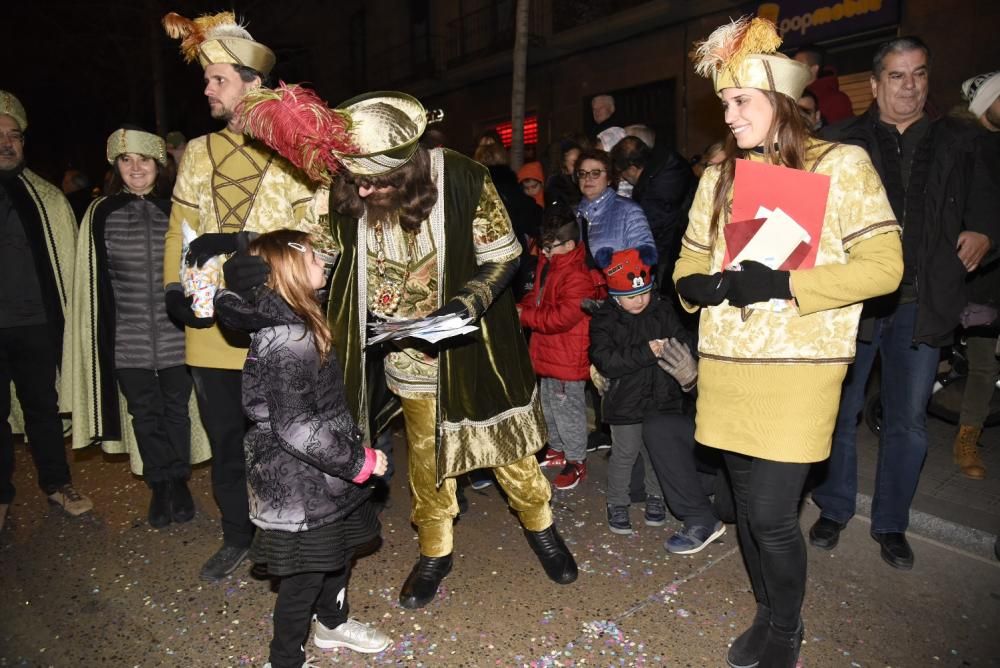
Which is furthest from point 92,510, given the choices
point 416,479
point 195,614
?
point 416,479

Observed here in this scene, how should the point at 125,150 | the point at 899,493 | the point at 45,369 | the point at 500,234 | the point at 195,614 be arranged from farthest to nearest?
the point at 45,369 < the point at 125,150 < the point at 899,493 < the point at 195,614 < the point at 500,234

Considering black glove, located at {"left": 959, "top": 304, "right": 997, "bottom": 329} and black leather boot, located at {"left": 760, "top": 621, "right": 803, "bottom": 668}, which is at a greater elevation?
black glove, located at {"left": 959, "top": 304, "right": 997, "bottom": 329}

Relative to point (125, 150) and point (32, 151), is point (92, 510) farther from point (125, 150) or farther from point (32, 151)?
point (32, 151)

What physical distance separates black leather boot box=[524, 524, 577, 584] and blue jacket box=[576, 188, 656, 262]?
2.15 metres

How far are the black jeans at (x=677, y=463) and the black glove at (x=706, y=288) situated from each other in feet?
4.68

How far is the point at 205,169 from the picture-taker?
10.8 ft

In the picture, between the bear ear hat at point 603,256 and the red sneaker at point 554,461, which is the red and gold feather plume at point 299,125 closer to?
the bear ear hat at point 603,256

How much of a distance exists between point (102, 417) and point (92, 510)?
56cm

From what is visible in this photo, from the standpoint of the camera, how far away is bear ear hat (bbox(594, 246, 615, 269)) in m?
4.67

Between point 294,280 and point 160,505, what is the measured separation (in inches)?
93.5

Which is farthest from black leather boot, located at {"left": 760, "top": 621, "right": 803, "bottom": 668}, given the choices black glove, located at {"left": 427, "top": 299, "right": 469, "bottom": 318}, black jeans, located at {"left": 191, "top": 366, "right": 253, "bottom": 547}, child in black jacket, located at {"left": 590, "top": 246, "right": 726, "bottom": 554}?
black jeans, located at {"left": 191, "top": 366, "right": 253, "bottom": 547}

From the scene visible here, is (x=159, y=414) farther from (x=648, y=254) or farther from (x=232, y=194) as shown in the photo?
(x=648, y=254)

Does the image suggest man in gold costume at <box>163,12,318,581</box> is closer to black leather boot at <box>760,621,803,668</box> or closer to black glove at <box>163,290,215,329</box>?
black glove at <box>163,290,215,329</box>

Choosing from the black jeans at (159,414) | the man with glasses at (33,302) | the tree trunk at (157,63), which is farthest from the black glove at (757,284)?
the tree trunk at (157,63)
